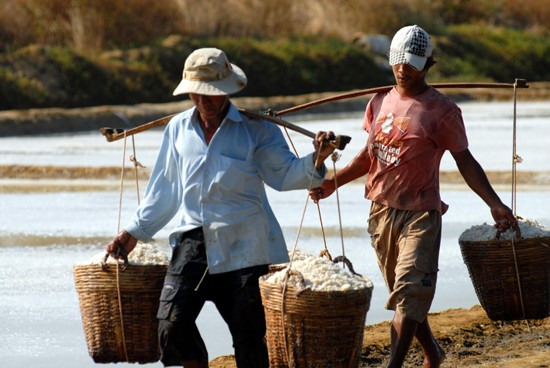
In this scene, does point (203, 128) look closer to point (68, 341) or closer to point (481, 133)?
point (68, 341)

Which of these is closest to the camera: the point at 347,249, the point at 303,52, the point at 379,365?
the point at 379,365

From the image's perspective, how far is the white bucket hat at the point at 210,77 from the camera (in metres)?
4.22

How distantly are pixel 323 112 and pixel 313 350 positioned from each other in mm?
18313

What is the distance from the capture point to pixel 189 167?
14.1 ft

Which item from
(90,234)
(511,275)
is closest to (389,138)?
(511,275)

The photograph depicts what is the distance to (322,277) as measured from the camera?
4156mm

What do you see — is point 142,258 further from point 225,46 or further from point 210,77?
point 225,46

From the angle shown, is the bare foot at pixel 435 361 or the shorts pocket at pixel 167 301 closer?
the shorts pocket at pixel 167 301

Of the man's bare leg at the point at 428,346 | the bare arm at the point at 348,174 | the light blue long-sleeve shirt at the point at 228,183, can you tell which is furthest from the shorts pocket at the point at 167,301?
the man's bare leg at the point at 428,346

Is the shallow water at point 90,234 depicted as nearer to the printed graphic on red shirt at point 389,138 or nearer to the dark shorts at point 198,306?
the dark shorts at point 198,306

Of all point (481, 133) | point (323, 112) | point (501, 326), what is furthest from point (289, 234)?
point (323, 112)

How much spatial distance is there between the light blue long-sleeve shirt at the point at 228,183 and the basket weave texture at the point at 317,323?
169 mm

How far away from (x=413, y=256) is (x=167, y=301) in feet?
3.29

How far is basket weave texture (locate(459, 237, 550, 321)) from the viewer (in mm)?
5574
